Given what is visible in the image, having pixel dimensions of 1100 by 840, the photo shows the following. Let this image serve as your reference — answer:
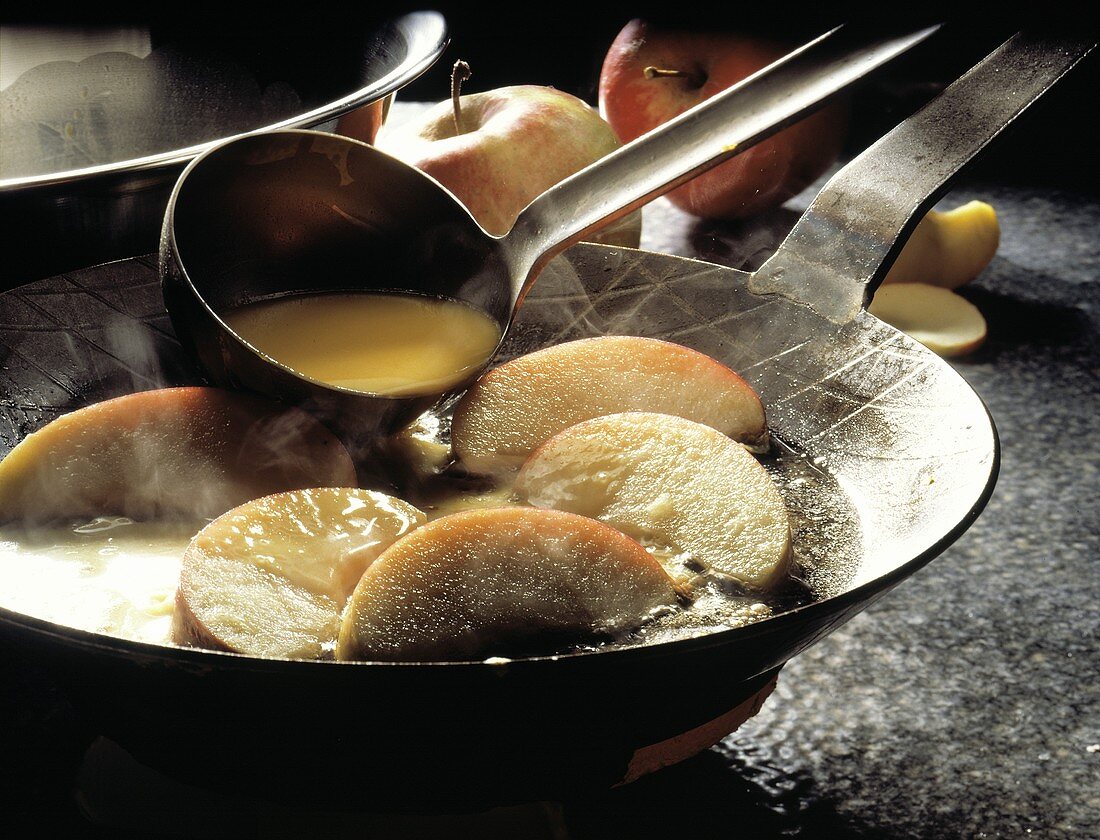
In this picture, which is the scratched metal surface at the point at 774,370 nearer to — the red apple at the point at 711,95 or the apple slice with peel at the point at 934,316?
the apple slice with peel at the point at 934,316

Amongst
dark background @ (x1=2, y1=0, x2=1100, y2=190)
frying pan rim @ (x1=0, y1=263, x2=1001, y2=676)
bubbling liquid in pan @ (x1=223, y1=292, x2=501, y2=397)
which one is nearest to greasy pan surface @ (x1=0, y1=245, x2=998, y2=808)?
frying pan rim @ (x1=0, y1=263, x2=1001, y2=676)

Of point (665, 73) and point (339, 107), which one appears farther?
point (665, 73)

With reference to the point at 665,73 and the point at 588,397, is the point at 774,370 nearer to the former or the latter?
the point at 588,397

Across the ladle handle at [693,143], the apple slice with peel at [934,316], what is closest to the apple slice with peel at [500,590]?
the ladle handle at [693,143]

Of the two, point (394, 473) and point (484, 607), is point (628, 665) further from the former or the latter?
point (394, 473)

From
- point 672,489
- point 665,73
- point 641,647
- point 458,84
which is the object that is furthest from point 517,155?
point 641,647
